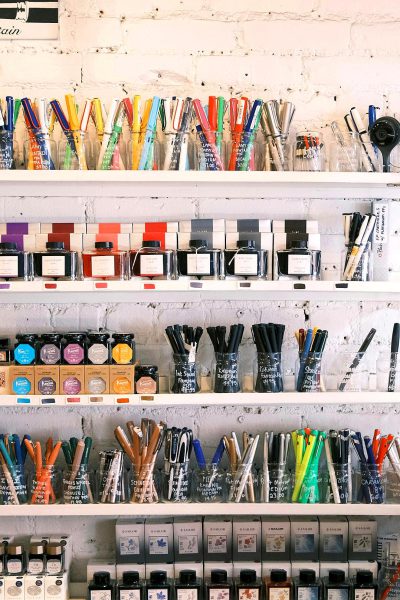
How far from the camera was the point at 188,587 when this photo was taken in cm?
210

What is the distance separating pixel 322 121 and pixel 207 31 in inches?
15.6

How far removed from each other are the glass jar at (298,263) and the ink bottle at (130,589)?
2.82ft

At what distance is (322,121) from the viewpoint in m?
2.26

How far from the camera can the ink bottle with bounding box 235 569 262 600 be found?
2.10 m

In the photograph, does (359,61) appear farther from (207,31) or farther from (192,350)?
(192,350)

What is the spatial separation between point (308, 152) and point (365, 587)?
112 centimetres

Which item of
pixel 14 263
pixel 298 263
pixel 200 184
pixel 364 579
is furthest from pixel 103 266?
pixel 364 579

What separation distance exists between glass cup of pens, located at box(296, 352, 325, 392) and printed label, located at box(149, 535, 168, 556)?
0.54 meters

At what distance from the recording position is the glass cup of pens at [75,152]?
82.0 inches

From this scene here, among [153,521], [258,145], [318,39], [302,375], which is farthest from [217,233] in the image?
[153,521]

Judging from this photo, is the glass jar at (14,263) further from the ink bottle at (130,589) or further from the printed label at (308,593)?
the printed label at (308,593)

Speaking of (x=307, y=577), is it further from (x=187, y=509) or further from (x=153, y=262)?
(x=153, y=262)

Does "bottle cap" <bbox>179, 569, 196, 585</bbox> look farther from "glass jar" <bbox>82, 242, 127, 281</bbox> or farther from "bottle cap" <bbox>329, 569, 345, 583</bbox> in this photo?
"glass jar" <bbox>82, 242, 127, 281</bbox>

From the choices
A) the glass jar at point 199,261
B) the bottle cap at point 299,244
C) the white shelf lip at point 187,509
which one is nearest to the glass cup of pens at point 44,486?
the white shelf lip at point 187,509
